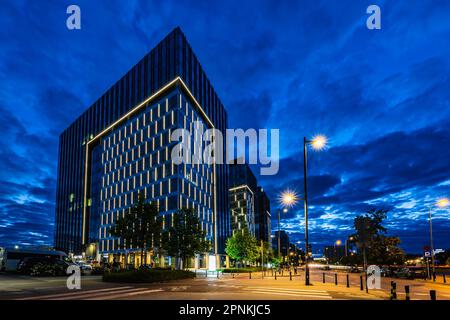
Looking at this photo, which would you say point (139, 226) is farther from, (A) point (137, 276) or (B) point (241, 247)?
(B) point (241, 247)

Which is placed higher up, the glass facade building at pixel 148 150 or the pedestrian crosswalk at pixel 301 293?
the glass facade building at pixel 148 150

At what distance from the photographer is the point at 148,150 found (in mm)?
77750

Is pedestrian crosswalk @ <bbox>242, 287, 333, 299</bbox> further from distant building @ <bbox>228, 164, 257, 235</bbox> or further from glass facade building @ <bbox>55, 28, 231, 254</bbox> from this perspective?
distant building @ <bbox>228, 164, 257, 235</bbox>

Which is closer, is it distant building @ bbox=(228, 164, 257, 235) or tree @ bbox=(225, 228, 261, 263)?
tree @ bbox=(225, 228, 261, 263)

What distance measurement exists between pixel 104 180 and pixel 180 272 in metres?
65.7

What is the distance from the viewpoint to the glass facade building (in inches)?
2805

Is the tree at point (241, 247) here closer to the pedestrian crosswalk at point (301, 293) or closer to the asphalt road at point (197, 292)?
the asphalt road at point (197, 292)

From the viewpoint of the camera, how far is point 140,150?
8069 cm

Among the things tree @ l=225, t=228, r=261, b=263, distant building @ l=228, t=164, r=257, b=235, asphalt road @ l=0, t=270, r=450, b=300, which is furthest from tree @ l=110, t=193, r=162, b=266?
distant building @ l=228, t=164, r=257, b=235

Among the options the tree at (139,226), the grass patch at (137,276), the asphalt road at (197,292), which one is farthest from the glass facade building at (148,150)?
the asphalt road at (197,292)

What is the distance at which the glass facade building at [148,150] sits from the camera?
71250mm

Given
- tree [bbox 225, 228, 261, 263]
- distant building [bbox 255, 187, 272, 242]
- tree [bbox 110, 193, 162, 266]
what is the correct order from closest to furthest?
tree [bbox 110, 193, 162, 266] < tree [bbox 225, 228, 261, 263] < distant building [bbox 255, 187, 272, 242]

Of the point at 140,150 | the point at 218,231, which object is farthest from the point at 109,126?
the point at 218,231

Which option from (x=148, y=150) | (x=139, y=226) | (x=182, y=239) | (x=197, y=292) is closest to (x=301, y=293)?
(x=197, y=292)
